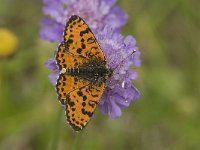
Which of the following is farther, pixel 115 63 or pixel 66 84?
pixel 115 63

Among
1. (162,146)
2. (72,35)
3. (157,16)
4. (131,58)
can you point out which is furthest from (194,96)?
(72,35)

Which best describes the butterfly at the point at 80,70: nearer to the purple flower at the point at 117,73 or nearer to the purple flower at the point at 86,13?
the purple flower at the point at 117,73

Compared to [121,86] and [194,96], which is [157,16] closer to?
[194,96]

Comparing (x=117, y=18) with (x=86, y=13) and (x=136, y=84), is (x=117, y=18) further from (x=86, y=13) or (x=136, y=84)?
(x=136, y=84)

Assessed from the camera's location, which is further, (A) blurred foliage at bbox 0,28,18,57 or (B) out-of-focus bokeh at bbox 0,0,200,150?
(B) out-of-focus bokeh at bbox 0,0,200,150

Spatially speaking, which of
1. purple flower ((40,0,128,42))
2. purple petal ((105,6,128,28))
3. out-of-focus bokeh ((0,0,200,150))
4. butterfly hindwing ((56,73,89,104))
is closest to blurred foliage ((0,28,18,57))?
out-of-focus bokeh ((0,0,200,150))

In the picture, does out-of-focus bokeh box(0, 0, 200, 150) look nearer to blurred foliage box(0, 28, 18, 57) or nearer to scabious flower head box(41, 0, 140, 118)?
blurred foliage box(0, 28, 18, 57)

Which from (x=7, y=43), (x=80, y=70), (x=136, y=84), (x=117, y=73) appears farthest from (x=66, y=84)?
(x=136, y=84)
